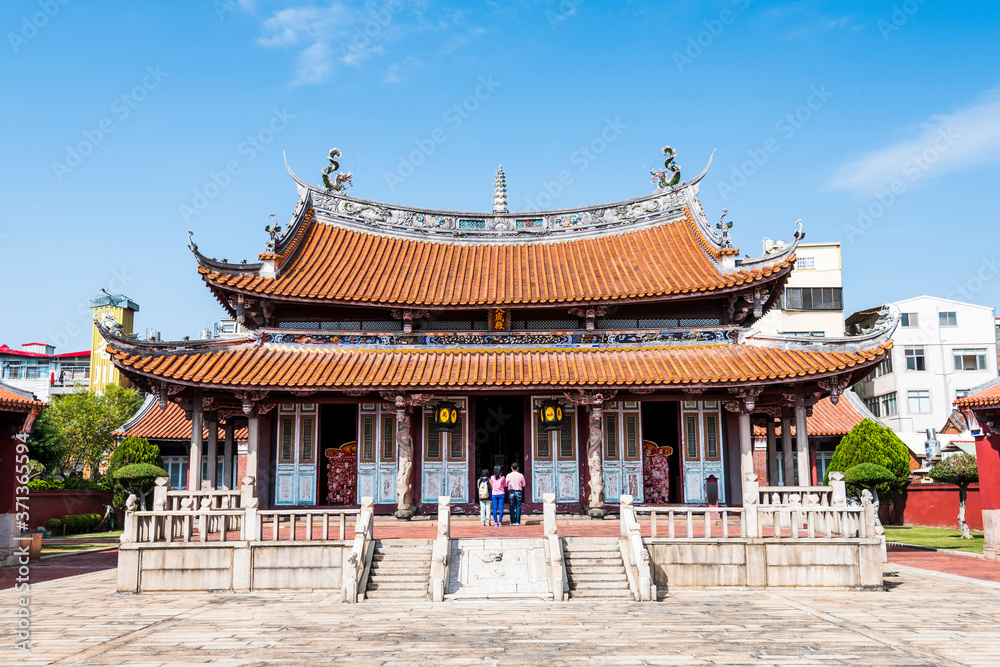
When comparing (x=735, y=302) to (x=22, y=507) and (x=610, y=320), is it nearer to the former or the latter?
(x=610, y=320)

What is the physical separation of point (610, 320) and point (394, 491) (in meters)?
7.30

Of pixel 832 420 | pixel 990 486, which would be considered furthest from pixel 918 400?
pixel 990 486

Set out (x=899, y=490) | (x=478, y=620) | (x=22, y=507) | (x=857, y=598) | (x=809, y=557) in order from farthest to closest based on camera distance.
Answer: (x=899, y=490)
(x=22, y=507)
(x=809, y=557)
(x=857, y=598)
(x=478, y=620)

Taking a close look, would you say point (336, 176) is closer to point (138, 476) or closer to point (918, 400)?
point (138, 476)

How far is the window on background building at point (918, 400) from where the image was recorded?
41.7 meters

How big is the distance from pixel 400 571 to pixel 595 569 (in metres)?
3.36

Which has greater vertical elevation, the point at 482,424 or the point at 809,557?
the point at 482,424

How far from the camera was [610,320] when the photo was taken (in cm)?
2061

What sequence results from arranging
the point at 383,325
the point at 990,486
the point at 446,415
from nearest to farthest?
the point at 990,486, the point at 446,415, the point at 383,325

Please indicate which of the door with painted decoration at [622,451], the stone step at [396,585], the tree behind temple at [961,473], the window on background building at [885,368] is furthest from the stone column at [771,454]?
the window on background building at [885,368]

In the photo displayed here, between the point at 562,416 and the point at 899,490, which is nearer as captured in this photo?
the point at 562,416

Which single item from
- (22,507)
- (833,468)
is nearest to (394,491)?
(22,507)

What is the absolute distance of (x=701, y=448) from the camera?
2009cm

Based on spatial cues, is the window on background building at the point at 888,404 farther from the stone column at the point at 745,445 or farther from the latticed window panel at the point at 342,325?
the latticed window panel at the point at 342,325
